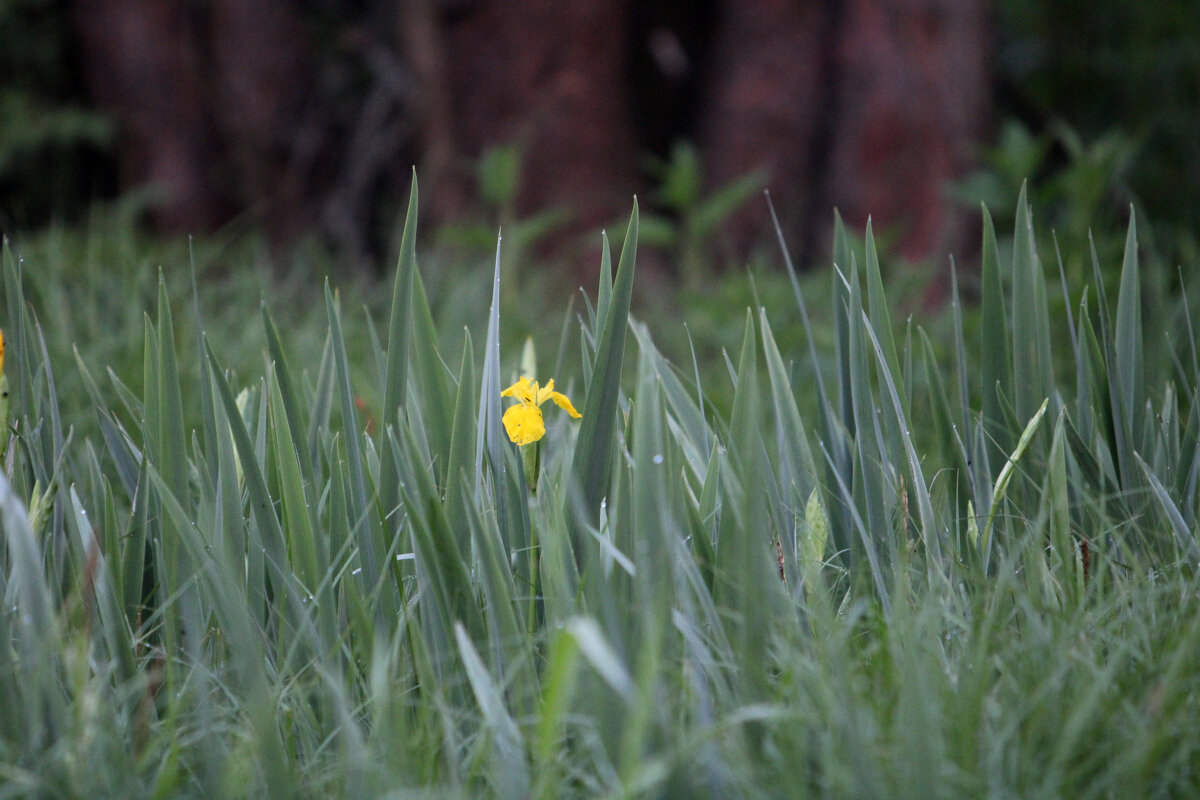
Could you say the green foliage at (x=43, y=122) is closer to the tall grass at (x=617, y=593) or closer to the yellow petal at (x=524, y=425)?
the tall grass at (x=617, y=593)

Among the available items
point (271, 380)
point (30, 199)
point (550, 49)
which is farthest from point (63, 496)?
point (30, 199)

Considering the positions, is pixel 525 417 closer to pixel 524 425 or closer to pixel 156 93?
pixel 524 425

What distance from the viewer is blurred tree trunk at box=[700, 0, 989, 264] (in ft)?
11.0

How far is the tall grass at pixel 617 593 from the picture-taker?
669 mm

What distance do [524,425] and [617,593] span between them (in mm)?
202

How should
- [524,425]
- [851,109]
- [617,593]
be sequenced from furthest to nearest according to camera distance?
1. [851,109]
2. [524,425]
3. [617,593]

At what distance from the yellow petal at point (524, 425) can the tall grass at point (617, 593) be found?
0.04 meters

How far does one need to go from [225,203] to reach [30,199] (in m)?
1.14

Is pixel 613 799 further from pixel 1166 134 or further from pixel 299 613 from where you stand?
pixel 1166 134

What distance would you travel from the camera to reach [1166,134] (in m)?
5.11

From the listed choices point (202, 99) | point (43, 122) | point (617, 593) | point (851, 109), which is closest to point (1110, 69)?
point (851, 109)

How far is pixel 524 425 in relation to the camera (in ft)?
3.04

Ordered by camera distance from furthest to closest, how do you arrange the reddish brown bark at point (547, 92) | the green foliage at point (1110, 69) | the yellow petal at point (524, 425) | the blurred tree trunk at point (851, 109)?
1. the green foliage at point (1110, 69)
2. the reddish brown bark at point (547, 92)
3. the blurred tree trunk at point (851, 109)
4. the yellow petal at point (524, 425)

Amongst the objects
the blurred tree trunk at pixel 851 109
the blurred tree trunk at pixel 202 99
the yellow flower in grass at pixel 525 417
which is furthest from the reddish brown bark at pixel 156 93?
the yellow flower in grass at pixel 525 417
